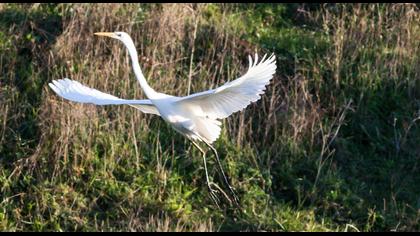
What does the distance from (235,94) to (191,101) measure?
375 millimetres

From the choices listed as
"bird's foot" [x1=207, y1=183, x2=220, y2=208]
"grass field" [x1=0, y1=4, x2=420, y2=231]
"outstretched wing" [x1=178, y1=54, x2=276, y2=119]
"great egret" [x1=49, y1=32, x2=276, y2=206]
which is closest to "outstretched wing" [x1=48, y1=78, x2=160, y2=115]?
"great egret" [x1=49, y1=32, x2=276, y2=206]

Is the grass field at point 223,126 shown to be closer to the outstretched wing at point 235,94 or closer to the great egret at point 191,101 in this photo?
the great egret at point 191,101

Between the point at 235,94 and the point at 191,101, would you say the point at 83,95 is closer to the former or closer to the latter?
the point at 191,101

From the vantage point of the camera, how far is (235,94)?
7371 mm

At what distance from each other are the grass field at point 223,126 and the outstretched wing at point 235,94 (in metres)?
1.31

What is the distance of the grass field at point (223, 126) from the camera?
29.8ft

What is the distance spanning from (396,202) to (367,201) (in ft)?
0.74

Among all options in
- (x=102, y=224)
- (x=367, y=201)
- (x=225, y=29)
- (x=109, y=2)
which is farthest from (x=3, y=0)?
(x=367, y=201)

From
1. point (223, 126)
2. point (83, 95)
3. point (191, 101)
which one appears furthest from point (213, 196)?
Answer: point (83, 95)

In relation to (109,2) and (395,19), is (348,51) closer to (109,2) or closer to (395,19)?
(395,19)

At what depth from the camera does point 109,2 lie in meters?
10.5

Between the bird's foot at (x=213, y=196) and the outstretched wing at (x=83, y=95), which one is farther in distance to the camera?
the bird's foot at (x=213, y=196)

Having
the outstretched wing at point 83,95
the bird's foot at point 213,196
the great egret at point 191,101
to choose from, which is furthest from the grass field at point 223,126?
the outstretched wing at point 83,95

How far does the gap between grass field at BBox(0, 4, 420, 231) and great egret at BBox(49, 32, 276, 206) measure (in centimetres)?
107
